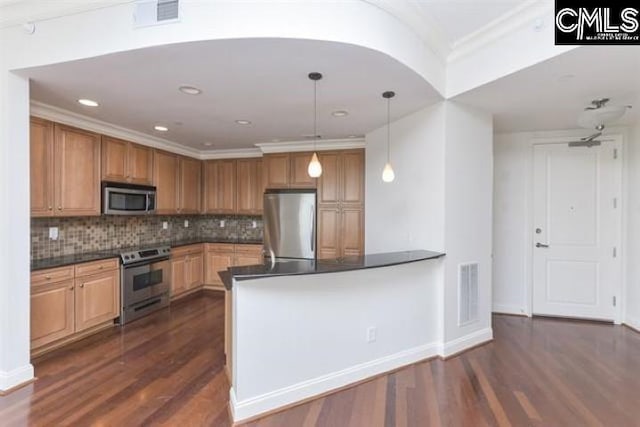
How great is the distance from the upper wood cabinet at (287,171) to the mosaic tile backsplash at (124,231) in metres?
0.96

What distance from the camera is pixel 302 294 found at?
2.43 meters

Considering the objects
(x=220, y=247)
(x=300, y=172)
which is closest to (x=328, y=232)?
(x=300, y=172)

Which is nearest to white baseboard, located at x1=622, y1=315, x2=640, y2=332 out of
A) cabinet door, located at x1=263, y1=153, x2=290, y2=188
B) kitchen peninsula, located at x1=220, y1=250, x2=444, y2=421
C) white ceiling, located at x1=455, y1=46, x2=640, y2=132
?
white ceiling, located at x1=455, y1=46, x2=640, y2=132

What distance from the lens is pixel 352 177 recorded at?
485 cm

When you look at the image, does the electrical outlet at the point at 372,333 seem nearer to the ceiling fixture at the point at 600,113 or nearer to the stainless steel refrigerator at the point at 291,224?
the stainless steel refrigerator at the point at 291,224

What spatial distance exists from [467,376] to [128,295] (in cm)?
381

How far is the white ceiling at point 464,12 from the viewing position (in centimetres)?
228

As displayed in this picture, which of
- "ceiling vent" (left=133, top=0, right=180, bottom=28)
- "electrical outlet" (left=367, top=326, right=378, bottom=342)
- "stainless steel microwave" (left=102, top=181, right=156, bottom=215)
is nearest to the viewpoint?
"ceiling vent" (left=133, top=0, right=180, bottom=28)

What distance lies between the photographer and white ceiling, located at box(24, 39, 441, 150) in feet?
7.23

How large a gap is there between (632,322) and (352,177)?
3.80 m

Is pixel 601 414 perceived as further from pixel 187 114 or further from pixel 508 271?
pixel 187 114

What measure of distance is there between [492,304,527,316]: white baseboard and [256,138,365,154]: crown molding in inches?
113

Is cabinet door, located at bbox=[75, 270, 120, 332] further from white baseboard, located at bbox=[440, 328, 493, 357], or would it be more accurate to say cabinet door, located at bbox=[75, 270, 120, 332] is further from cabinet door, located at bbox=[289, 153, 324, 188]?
white baseboard, located at bbox=[440, 328, 493, 357]

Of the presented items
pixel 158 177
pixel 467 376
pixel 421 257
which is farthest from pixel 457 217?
pixel 158 177
